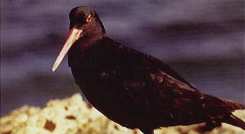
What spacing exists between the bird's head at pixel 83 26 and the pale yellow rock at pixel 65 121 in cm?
15

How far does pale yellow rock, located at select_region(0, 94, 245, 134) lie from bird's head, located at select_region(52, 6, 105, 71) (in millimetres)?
151

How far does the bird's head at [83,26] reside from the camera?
3.61ft

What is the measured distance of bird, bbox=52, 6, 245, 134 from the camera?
1.09 meters

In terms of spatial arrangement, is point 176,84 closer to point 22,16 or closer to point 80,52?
point 80,52

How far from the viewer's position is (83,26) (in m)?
1.10

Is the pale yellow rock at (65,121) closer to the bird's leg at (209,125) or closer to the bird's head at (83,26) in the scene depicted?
the bird's leg at (209,125)

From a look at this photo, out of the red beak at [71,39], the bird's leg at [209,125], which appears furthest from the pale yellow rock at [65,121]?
the red beak at [71,39]

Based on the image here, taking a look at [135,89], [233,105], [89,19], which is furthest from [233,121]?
[89,19]

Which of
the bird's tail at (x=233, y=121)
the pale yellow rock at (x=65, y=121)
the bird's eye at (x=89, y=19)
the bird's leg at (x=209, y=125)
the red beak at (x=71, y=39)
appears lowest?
the pale yellow rock at (x=65, y=121)

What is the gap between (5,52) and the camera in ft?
4.16

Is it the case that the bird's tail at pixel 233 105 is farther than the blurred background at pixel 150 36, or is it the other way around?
the blurred background at pixel 150 36

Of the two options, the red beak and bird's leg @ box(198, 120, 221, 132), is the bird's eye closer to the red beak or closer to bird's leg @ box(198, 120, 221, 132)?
the red beak

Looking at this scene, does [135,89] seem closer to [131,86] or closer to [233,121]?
[131,86]

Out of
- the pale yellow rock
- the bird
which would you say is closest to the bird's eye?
the bird
